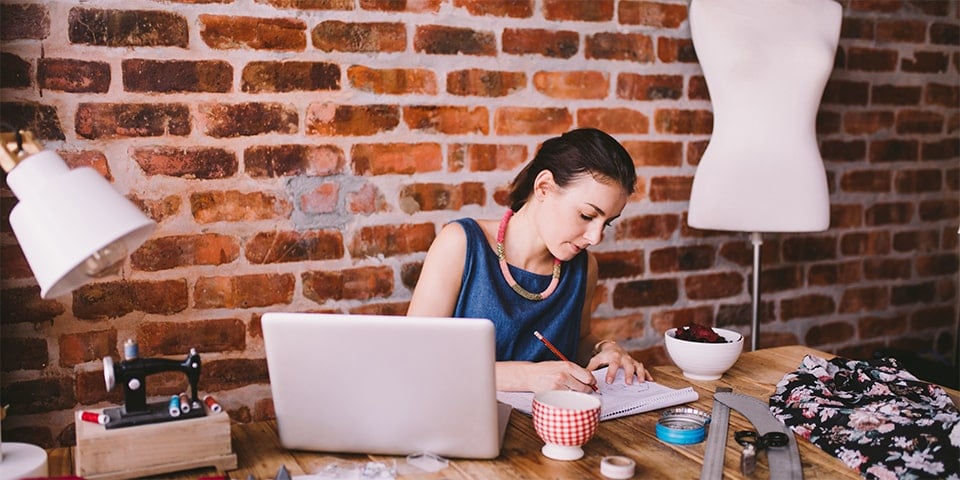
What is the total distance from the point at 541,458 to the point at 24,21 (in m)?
1.41

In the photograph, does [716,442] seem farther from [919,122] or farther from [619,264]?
[919,122]

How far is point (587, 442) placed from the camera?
1391mm

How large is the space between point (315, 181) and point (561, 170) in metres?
0.62

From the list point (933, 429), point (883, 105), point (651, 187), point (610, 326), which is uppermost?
point (883, 105)

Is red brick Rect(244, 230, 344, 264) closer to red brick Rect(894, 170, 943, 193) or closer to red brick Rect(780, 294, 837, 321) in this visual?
red brick Rect(780, 294, 837, 321)

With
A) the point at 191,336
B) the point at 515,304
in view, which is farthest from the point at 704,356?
the point at 191,336

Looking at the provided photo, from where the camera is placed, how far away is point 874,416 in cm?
139

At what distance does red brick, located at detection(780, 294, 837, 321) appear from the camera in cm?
281

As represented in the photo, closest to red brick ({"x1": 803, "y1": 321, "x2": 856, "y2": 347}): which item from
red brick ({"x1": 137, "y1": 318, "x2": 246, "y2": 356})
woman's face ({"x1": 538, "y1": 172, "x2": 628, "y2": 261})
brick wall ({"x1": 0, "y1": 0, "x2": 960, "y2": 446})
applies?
brick wall ({"x1": 0, "y1": 0, "x2": 960, "y2": 446})

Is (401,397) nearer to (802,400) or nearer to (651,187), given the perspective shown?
(802,400)

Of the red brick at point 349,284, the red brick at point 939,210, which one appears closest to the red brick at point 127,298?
the red brick at point 349,284

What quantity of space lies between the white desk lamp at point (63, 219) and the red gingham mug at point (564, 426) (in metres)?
0.65

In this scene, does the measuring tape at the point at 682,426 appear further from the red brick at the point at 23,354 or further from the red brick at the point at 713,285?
the red brick at the point at 23,354

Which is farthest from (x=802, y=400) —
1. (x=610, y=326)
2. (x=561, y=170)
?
(x=610, y=326)
